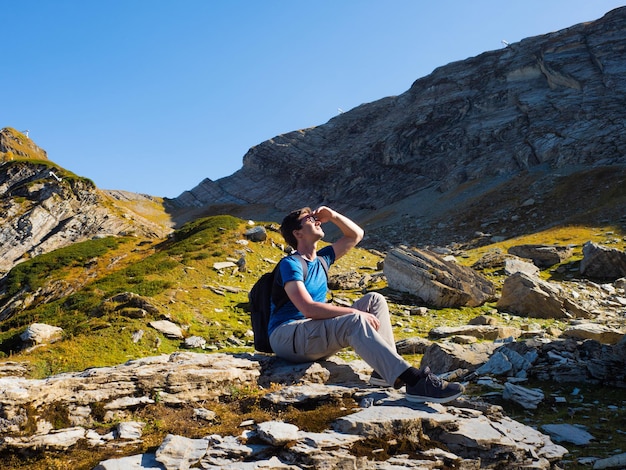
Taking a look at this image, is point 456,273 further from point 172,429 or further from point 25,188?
point 25,188

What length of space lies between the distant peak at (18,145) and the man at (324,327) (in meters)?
76.7

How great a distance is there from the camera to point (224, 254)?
72.1 ft

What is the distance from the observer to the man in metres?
5.61

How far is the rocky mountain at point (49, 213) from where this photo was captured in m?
37.8

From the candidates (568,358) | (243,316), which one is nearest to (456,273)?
(243,316)

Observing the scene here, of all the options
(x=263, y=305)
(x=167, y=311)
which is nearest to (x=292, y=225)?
(x=263, y=305)

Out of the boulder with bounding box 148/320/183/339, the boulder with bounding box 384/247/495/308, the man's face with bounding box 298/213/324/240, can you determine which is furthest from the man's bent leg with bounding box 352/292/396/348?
the boulder with bounding box 384/247/495/308

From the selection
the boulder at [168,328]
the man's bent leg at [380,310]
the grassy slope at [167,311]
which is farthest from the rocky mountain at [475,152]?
the man's bent leg at [380,310]

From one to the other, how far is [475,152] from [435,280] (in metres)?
72.1

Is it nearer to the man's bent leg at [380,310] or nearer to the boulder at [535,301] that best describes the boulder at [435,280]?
the boulder at [535,301]

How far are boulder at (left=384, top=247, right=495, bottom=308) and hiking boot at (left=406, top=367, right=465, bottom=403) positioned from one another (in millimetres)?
12775

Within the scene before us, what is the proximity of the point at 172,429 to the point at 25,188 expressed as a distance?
4365cm

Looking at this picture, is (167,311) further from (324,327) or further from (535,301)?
(535,301)

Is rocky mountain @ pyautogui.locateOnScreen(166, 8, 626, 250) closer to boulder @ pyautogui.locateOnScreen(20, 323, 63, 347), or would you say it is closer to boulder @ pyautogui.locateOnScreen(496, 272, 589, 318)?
boulder @ pyautogui.locateOnScreen(496, 272, 589, 318)
